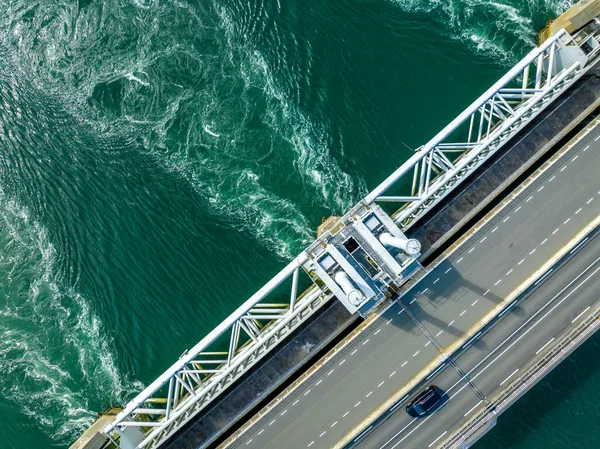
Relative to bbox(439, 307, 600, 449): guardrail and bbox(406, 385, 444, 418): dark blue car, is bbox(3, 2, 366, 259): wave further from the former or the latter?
bbox(439, 307, 600, 449): guardrail

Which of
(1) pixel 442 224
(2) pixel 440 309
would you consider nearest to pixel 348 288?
(2) pixel 440 309

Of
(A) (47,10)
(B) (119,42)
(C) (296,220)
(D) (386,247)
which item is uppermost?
(A) (47,10)

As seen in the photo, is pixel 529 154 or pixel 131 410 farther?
pixel 529 154

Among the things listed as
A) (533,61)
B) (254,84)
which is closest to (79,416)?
(254,84)

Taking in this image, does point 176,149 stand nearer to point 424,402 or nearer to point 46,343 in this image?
point 46,343

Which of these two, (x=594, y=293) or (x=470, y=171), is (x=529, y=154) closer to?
(x=470, y=171)

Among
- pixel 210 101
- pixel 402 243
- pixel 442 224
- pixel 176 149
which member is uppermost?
pixel 210 101

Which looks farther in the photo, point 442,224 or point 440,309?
point 442,224
